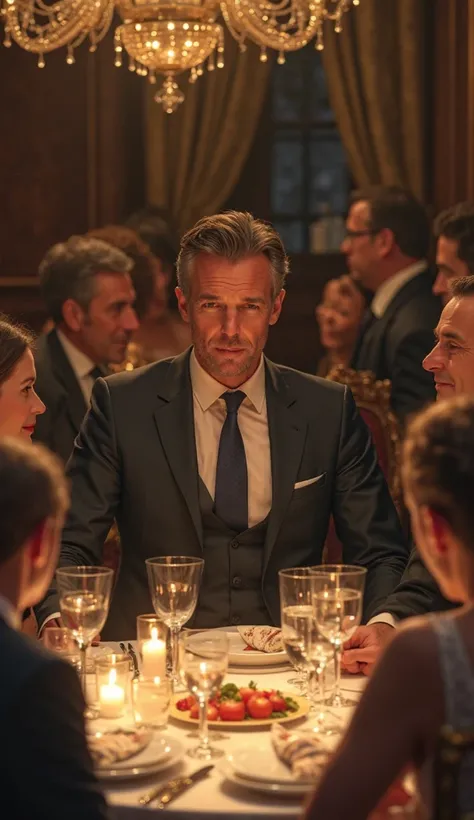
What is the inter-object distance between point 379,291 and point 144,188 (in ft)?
9.43

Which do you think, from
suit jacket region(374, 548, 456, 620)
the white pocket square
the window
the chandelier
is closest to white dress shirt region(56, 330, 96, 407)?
the chandelier

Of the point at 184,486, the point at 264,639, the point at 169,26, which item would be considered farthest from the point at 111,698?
the point at 169,26

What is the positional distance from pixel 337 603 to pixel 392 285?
4.25m

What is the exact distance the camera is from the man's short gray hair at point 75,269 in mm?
5629

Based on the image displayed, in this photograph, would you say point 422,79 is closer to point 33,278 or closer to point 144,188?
point 144,188

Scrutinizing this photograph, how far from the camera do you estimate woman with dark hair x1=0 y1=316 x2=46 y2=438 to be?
331 centimetres

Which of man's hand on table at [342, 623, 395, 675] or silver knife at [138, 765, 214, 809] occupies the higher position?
man's hand on table at [342, 623, 395, 675]

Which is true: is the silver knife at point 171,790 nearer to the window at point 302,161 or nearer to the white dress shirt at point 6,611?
the white dress shirt at point 6,611

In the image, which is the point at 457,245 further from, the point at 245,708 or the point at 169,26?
the point at 245,708

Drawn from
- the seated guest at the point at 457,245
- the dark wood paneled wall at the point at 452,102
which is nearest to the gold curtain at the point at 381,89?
the dark wood paneled wall at the point at 452,102

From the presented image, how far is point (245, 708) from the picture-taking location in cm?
246

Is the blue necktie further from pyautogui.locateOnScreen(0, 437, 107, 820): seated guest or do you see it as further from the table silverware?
pyautogui.locateOnScreen(0, 437, 107, 820): seated guest

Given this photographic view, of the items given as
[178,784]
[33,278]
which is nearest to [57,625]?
[178,784]

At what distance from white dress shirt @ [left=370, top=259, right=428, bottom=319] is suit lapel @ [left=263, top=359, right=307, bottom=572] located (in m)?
2.84
